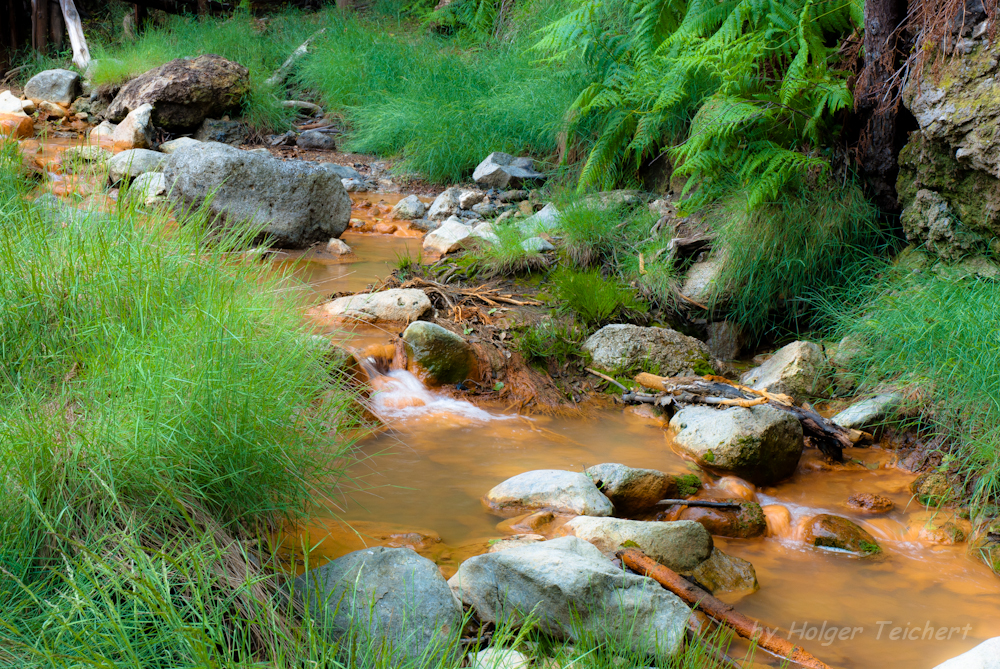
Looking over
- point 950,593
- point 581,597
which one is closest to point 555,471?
point 581,597

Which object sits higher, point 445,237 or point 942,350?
point 445,237

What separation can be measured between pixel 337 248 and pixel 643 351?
321 cm

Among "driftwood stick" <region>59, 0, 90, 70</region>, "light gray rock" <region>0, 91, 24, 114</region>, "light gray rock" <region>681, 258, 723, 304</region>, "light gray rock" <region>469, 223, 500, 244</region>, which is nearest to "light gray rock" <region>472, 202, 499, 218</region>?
"light gray rock" <region>469, 223, 500, 244</region>

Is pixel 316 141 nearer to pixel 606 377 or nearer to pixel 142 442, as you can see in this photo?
pixel 606 377

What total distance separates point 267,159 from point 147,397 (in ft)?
15.1

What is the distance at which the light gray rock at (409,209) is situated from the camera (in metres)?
7.68

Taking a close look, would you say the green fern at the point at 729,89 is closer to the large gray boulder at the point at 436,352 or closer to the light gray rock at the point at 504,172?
the light gray rock at the point at 504,172

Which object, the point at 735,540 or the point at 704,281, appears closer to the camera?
the point at 735,540

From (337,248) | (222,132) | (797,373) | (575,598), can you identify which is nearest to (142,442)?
(575,598)

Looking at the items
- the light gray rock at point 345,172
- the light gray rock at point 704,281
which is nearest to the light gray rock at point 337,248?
the light gray rock at point 345,172

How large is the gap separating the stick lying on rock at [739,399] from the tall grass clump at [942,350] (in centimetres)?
42

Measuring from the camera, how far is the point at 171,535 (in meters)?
1.87

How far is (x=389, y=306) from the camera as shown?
4.65 metres

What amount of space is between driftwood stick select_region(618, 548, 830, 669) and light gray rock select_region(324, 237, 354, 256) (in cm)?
461
